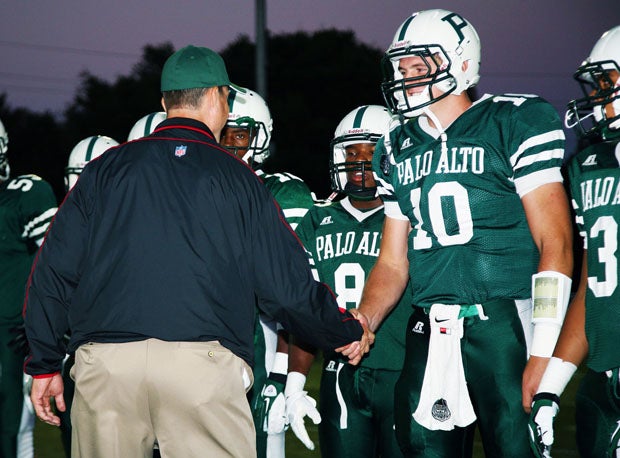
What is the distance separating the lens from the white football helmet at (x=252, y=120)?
17.8ft

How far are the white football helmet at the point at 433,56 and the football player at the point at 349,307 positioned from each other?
0.92m

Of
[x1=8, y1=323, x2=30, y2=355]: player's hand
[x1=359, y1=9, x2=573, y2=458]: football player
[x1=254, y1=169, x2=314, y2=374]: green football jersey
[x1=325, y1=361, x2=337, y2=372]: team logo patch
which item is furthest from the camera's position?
[x1=8, y1=323, x2=30, y2=355]: player's hand

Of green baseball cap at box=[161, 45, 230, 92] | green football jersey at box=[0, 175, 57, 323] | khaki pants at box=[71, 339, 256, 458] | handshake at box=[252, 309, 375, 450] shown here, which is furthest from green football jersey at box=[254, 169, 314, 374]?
khaki pants at box=[71, 339, 256, 458]

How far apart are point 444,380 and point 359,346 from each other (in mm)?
409

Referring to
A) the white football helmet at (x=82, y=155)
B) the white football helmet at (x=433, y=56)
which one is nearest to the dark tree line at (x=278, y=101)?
the white football helmet at (x=82, y=155)

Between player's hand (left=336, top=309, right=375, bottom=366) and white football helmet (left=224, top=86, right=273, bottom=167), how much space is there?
175 cm

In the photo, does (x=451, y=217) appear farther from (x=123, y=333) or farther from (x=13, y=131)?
(x=13, y=131)

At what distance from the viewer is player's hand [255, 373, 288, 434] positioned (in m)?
4.58

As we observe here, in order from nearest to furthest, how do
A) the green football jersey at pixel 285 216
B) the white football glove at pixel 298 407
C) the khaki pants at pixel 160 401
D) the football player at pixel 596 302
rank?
the khaki pants at pixel 160 401 → the football player at pixel 596 302 → the white football glove at pixel 298 407 → the green football jersey at pixel 285 216

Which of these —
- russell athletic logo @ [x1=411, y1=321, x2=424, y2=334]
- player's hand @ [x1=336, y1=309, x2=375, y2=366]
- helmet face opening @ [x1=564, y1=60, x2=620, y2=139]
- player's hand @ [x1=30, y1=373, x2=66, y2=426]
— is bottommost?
player's hand @ [x1=30, y1=373, x2=66, y2=426]

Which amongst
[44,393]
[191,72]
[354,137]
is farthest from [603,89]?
[44,393]

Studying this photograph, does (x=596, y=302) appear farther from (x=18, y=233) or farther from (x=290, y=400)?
(x=18, y=233)

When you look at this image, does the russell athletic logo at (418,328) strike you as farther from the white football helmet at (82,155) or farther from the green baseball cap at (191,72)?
the white football helmet at (82,155)

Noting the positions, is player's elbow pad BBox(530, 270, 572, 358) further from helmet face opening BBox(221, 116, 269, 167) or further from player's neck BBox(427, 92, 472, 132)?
helmet face opening BBox(221, 116, 269, 167)
